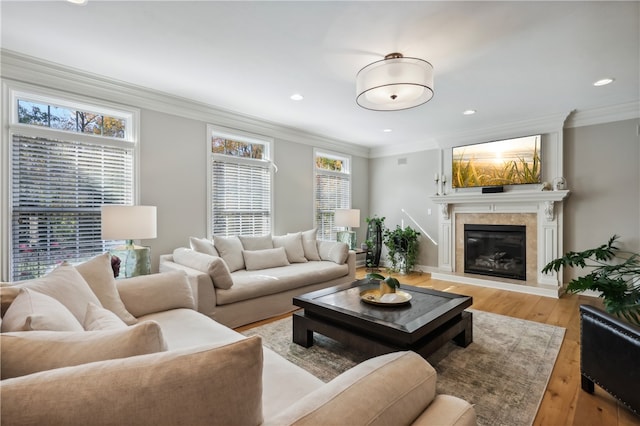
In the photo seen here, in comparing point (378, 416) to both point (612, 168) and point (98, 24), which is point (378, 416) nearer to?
point (98, 24)

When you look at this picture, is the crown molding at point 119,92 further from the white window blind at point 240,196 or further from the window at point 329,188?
the window at point 329,188

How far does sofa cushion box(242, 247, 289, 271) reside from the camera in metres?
3.85

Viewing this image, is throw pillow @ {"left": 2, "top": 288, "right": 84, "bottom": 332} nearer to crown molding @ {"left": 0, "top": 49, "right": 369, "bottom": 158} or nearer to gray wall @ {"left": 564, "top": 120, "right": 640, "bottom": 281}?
crown molding @ {"left": 0, "top": 49, "right": 369, "bottom": 158}

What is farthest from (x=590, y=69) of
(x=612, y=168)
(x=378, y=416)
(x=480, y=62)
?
(x=378, y=416)

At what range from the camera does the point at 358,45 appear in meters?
2.58

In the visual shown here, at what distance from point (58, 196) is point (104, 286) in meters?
1.82

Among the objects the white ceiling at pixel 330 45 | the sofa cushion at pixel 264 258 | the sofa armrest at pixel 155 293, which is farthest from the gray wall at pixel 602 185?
the sofa armrest at pixel 155 293

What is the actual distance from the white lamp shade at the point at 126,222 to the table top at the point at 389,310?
164 cm

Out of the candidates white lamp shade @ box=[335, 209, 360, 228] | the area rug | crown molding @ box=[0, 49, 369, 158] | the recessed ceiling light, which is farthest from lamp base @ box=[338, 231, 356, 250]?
the recessed ceiling light

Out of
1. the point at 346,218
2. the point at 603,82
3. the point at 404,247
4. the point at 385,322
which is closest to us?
the point at 385,322

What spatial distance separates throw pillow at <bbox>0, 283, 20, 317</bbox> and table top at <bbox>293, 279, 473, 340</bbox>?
1801 millimetres

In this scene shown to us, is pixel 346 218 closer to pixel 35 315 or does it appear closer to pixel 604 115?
pixel 604 115

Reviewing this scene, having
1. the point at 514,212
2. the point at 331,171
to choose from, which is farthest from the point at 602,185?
the point at 331,171

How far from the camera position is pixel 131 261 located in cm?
297
